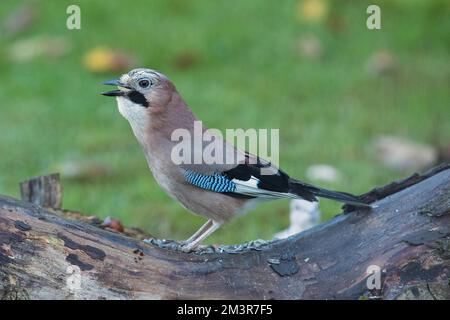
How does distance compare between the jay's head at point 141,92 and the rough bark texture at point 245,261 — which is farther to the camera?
the jay's head at point 141,92

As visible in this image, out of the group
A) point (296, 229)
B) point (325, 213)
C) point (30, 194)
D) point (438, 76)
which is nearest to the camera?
point (30, 194)

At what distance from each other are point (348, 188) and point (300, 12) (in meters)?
3.56

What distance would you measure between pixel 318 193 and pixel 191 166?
631 mm

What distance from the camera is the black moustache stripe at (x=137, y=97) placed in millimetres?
4609

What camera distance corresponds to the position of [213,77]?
9.32m

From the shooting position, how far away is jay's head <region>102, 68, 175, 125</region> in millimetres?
4586

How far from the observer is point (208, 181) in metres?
4.57

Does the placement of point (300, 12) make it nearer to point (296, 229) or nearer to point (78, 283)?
point (296, 229)

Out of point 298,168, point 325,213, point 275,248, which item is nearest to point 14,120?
point 298,168
